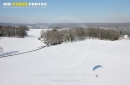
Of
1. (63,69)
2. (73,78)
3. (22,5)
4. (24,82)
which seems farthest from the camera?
(22,5)

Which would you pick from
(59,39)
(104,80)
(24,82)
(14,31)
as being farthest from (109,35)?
(24,82)

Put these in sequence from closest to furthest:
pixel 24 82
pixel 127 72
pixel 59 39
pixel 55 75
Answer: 1. pixel 24 82
2. pixel 55 75
3. pixel 127 72
4. pixel 59 39

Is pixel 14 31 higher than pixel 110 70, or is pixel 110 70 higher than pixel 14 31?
pixel 14 31

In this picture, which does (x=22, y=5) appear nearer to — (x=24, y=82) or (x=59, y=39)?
(x=24, y=82)

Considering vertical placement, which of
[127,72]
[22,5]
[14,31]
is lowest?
[127,72]

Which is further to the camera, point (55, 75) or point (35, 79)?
point (55, 75)

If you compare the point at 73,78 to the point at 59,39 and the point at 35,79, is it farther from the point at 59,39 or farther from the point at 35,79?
the point at 59,39
